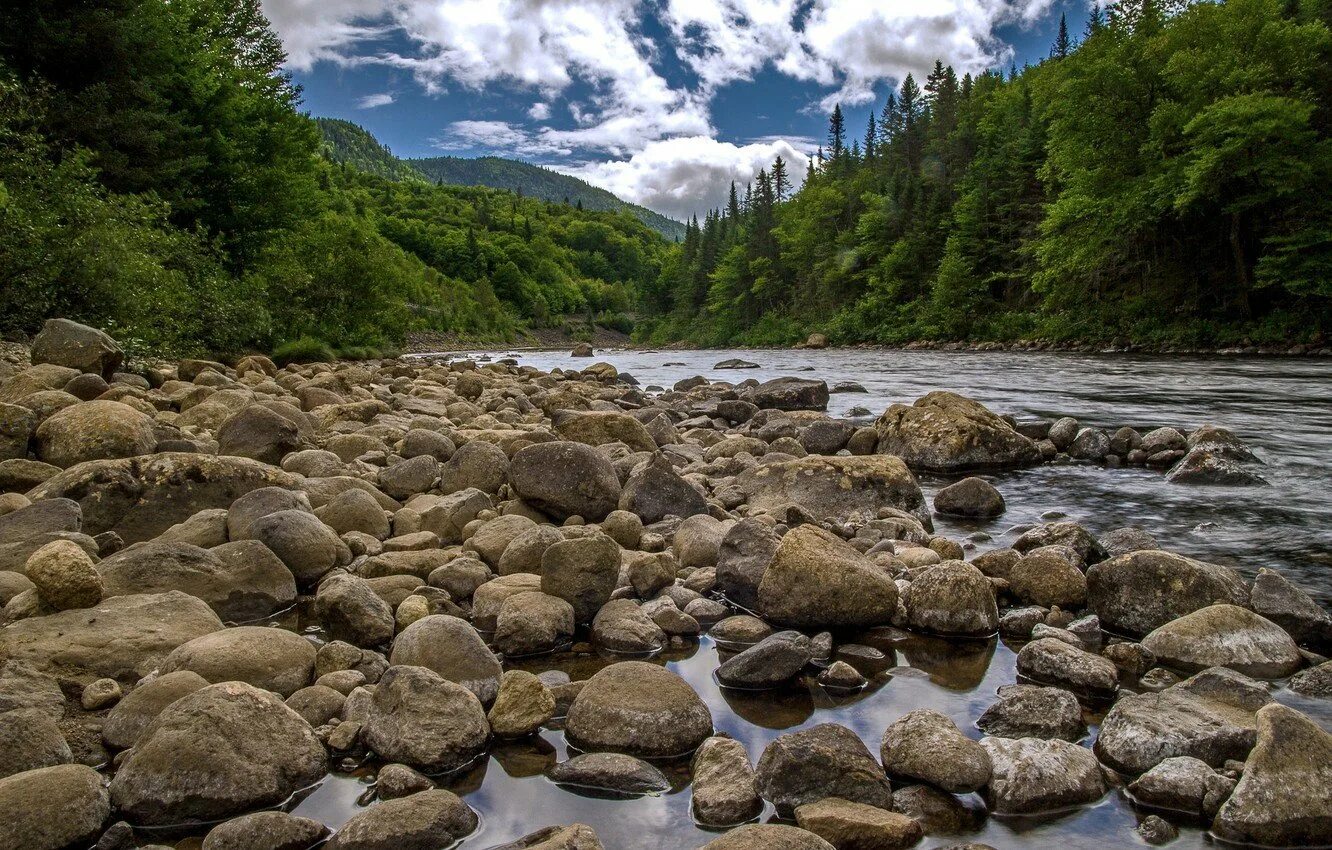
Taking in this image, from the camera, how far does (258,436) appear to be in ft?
24.6

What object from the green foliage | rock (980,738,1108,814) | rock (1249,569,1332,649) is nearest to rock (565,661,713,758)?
rock (980,738,1108,814)

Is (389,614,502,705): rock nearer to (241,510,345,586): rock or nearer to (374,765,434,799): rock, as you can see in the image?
(374,765,434,799): rock

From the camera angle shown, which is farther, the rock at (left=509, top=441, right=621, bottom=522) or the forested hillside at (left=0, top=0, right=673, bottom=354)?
the forested hillside at (left=0, top=0, right=673, bottom=354)

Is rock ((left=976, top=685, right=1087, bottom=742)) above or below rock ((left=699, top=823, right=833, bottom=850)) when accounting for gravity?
below

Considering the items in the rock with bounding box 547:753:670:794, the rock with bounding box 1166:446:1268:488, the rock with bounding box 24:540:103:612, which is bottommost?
the rock with bounding box 547:753:670:794

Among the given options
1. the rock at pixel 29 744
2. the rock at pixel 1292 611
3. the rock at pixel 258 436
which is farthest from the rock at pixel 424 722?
the rock at pixel 258 436

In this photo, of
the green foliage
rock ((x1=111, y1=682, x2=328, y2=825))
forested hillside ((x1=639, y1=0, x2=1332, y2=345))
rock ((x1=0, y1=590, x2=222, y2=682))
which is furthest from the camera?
forested hillside ((x1=639, y1=0, x2=1332, y2=345))

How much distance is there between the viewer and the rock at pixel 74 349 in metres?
9.30

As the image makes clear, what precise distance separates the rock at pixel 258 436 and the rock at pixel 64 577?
349 cm

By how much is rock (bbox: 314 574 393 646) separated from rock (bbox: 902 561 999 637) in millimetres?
3120

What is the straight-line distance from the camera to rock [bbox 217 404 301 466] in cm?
744

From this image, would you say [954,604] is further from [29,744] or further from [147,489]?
[147,489]

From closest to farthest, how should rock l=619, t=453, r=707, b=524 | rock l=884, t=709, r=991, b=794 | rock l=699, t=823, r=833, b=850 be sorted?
rock l=699, t=823, r=833, b=850 → rock l=884, t=709, r=991, b=794 → rock l=619, t=453, r=707, b=524

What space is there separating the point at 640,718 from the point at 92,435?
5841mm
